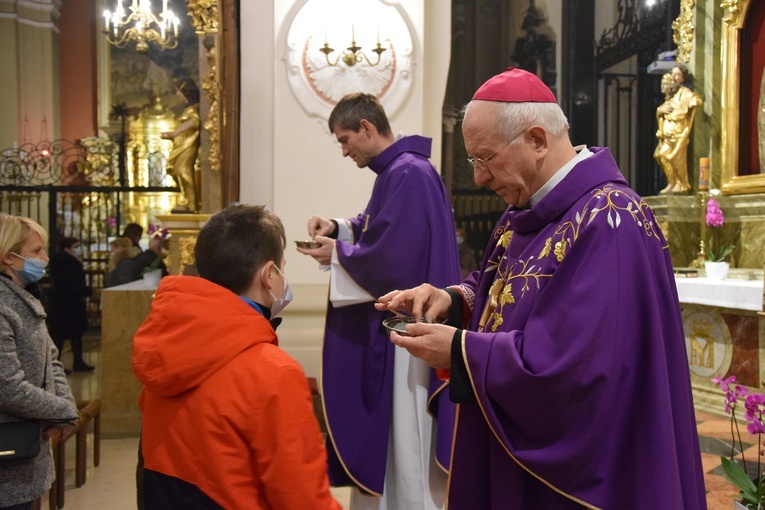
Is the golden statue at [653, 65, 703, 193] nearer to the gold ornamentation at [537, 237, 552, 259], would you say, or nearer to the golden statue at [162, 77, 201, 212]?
the golden statue at [162, 77, 201, 212]

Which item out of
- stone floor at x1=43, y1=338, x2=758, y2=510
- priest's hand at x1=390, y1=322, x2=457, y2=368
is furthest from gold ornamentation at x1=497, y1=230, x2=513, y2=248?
stone floor at x1=43, y1=338, x2=758, y2=510

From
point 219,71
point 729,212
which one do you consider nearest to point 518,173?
point 219,71

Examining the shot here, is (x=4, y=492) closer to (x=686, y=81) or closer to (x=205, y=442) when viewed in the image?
(x=205, y=442)

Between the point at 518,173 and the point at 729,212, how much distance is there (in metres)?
5.79

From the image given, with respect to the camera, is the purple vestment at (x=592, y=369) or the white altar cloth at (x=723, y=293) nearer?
the purple vestment at (x=592, y=369)

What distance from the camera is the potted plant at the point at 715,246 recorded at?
249 inches

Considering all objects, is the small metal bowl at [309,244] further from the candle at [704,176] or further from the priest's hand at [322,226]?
the candle at [704,176]

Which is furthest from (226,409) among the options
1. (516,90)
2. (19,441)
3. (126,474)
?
(126,474)

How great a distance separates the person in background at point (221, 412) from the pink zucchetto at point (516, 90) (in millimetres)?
751

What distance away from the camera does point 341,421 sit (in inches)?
135

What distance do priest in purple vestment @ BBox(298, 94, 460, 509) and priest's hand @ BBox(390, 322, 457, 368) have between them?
61.0 inches

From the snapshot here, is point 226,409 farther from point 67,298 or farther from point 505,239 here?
point 67,298

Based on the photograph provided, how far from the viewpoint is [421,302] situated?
2082mm

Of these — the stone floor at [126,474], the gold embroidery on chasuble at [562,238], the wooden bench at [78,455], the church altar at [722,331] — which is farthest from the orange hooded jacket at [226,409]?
the church altar at [722,331]
